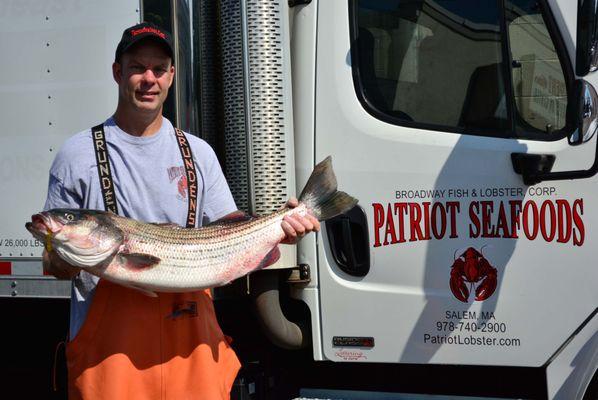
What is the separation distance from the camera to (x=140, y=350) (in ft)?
8.68

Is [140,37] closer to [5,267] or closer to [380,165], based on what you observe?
[380,165]

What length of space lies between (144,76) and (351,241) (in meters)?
1.40

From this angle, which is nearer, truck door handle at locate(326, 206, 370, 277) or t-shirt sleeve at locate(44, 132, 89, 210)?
t-shirt sleeve at locate(44, 132, 89, 210)

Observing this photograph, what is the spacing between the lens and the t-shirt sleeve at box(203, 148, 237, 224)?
111 inches

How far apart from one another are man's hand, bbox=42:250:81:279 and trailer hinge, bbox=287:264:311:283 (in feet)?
4.49

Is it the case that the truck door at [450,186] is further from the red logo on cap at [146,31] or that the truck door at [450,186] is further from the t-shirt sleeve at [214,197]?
the red logo on cap at [146,31]

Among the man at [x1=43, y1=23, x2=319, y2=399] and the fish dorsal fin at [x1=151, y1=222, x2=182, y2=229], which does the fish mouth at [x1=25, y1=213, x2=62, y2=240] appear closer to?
the man at [x1=43, y1=23, x2=319, y2=399]

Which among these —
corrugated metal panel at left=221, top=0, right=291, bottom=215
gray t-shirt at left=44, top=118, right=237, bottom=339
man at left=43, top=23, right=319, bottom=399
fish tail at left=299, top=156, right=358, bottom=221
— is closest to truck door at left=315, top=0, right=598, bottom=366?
corrugated metal panel at left=221, top=0, right=291, bottom=215

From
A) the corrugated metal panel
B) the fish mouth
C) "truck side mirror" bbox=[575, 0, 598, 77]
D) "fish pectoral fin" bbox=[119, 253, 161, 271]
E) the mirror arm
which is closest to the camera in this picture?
the fish mouth

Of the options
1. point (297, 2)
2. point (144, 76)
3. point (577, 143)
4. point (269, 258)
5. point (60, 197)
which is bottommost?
point (269, 258)

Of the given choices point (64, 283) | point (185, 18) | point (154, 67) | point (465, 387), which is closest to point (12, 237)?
point (64, 283)

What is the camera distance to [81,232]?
2434 millimetres

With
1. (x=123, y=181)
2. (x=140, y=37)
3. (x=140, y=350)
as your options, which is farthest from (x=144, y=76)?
(x=140, y=350)

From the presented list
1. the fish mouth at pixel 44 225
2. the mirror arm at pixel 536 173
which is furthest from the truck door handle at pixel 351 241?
the fish mouth at pixel 44 225
